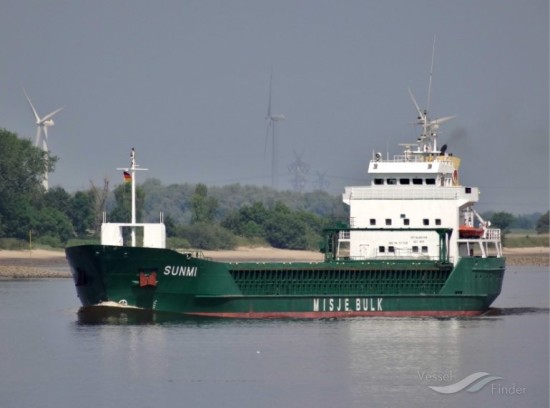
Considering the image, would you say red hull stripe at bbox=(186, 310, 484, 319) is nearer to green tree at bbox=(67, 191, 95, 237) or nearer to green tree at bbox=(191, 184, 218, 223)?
green tree at bbox=(67, 191, 95, 237)

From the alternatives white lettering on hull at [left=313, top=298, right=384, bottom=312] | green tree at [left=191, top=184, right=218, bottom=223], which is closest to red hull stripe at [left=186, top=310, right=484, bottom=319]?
white lettering on hull at [left=313, top=298, right=384, bottom=312]

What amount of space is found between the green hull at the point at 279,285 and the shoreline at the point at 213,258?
43.6 meters

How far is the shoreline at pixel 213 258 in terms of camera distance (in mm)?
108938

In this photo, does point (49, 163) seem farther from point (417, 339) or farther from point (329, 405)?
point (329, 405)

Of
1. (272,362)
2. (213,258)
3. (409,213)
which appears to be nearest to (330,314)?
(409,213)

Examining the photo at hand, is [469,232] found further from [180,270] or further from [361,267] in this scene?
[180,270]

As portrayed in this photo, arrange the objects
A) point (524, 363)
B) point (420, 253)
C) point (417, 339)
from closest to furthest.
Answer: point (524, 363) → point (417, 339) → point (420, 253)

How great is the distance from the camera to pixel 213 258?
12731 cm

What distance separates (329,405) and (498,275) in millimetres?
26264

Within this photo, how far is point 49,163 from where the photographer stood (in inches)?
5930

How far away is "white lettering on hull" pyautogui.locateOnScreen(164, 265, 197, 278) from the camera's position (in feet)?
204

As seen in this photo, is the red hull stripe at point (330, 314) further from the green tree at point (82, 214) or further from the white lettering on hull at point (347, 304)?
the green tree at point (82, 214)

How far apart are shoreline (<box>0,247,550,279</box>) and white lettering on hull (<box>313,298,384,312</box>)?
44056 millimetres

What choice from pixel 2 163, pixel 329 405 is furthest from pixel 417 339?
pixel 2 163
